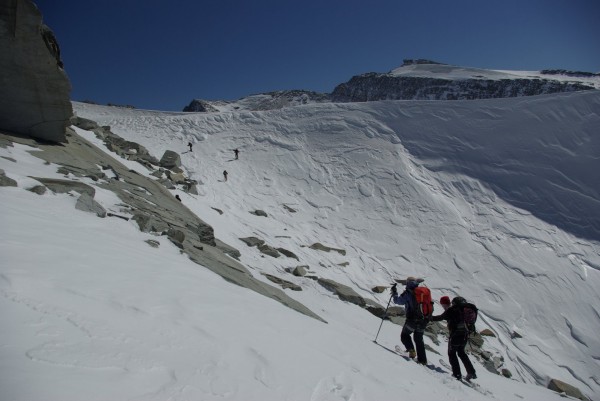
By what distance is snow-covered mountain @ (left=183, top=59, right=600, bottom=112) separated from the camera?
8557 cm

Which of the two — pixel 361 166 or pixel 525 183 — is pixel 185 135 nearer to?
pixel 361 166

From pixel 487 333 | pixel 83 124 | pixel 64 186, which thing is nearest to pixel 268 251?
pixel 64 186

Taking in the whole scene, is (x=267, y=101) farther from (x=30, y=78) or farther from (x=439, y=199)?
(x=30, y=78)

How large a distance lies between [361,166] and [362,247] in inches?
361

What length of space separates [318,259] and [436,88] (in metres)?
95.3

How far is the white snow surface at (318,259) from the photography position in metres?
3.43

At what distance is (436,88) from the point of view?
324 ft

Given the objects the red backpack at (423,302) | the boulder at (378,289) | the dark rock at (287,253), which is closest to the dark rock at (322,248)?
the dark rock at (287,253)

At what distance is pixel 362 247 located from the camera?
19516mm

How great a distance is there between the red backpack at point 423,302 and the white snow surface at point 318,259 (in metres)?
1.13

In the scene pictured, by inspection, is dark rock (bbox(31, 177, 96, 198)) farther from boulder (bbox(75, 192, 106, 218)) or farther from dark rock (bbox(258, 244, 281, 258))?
dark rock (bbox(258, 244, 281, 258))

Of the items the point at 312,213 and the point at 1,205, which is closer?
the point at 1,205

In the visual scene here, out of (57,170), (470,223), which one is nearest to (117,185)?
(57,170)

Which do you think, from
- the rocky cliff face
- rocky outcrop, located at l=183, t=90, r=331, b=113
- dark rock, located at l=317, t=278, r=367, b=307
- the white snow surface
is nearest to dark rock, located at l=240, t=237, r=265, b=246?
the white snow surface
